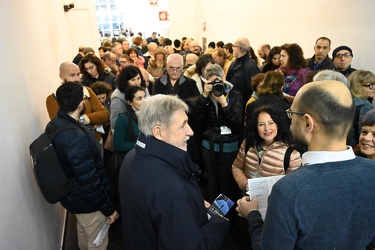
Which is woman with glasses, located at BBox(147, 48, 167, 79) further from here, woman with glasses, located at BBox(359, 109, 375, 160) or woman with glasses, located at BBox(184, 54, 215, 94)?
woman with glasses, located at BBox(359, 109, 375, 160)

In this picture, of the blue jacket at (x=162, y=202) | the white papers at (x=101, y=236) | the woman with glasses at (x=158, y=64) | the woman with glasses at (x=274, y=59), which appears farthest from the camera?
the woman with glasses at (x=158, y=64)

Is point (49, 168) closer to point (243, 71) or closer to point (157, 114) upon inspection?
point (157, 114)

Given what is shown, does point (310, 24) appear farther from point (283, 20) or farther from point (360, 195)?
point (360, 195)

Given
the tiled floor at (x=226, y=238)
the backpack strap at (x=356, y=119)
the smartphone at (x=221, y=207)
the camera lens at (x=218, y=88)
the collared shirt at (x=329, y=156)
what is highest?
the camera lens at (x=218, y=88)

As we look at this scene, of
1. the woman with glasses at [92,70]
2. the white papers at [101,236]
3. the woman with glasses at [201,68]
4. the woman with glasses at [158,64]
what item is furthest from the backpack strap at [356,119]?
the woman with glasses at [158,64]

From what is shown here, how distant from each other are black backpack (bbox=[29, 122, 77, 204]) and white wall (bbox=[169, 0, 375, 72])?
12.1ft

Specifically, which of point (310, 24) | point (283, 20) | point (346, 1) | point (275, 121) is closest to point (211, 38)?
point (283, 20)

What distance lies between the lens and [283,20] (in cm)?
556

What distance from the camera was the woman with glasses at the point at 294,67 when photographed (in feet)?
11.0

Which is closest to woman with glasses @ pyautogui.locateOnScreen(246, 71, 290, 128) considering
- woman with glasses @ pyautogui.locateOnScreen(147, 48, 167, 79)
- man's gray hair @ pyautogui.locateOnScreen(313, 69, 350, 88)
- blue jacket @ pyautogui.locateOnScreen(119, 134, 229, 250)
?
man's gray hair @ pyautogui.locateOnScreen(313, 69, 350, 88)

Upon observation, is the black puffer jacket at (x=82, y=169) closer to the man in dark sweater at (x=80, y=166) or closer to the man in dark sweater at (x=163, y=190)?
the man in dark sweater at (x=80, y=166)

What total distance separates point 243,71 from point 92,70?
2.05 meters

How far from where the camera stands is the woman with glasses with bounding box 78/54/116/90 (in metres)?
3.61

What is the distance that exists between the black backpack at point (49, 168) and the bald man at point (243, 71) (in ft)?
8.34
